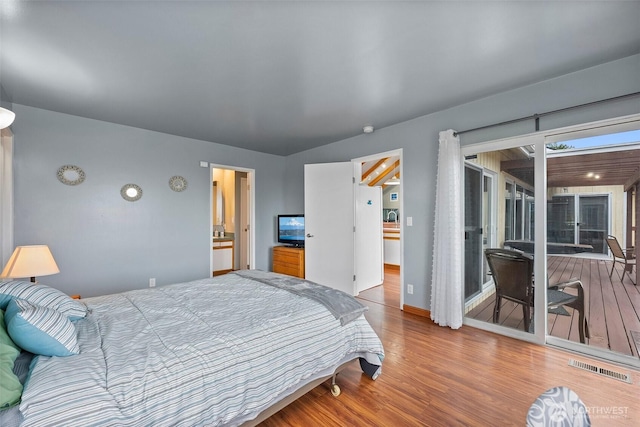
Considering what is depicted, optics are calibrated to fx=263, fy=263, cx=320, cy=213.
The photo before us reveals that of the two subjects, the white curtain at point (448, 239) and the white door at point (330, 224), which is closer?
the white curtain at point (448, 239)

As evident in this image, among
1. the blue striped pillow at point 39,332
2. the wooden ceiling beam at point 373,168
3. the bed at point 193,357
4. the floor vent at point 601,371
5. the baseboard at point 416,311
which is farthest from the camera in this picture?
the wooden ceiling beam at point 373,168

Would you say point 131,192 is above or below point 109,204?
above

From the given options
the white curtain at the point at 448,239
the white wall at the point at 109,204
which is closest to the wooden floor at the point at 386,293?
the white curtain at the point at 448,239

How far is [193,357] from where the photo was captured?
122cm

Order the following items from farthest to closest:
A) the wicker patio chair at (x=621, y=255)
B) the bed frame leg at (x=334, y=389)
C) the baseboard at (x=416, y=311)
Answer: the baseboard at (x=416, y=311) → the wicker patio chair at (x=621, y=255) → the bed frame leg at (x=334, y=389)

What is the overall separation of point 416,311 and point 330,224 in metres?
1.79

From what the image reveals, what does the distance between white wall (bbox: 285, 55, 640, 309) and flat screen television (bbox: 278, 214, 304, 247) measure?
3.76 ft

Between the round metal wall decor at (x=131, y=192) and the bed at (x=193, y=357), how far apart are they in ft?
6.30

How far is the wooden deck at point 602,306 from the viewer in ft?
7.19

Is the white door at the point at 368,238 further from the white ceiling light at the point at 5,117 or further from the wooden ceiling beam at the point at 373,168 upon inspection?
the white ceiling light at the point at 5,117

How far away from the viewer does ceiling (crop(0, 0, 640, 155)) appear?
5.20ft

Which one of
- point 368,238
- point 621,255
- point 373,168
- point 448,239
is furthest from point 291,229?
point 621,255

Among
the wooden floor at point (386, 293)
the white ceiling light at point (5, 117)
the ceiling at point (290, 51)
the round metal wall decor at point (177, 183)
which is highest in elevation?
the ceiling at point (290, 51)

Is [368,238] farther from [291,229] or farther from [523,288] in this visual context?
[523,288]
